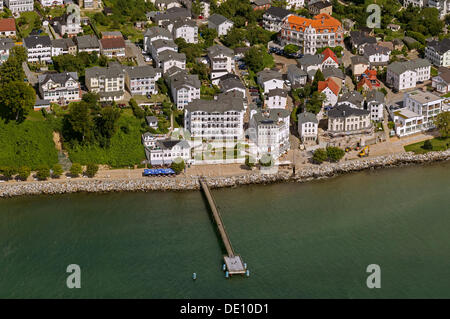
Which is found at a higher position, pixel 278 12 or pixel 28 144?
pixel 278 12

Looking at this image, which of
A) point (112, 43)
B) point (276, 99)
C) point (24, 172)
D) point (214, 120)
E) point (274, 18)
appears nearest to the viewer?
point (24, 172)

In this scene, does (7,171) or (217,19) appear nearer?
(7,171)

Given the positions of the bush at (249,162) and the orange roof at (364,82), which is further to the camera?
the orange roof at (364,82)

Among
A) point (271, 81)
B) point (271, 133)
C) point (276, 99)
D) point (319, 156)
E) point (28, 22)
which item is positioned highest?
point (28, 22)

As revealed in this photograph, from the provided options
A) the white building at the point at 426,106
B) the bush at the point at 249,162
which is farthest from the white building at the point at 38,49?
the white building at the point at 426,106

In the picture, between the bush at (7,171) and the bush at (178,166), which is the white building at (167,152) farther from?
the bush at (7,171)

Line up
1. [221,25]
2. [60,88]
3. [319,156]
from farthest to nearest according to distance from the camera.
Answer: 1. [221,25]
2. [60,88]
3. [319,156]

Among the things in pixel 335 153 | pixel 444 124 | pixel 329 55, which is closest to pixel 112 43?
pixel 329 55

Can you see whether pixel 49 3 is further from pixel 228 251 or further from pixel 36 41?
pixel 228 251
